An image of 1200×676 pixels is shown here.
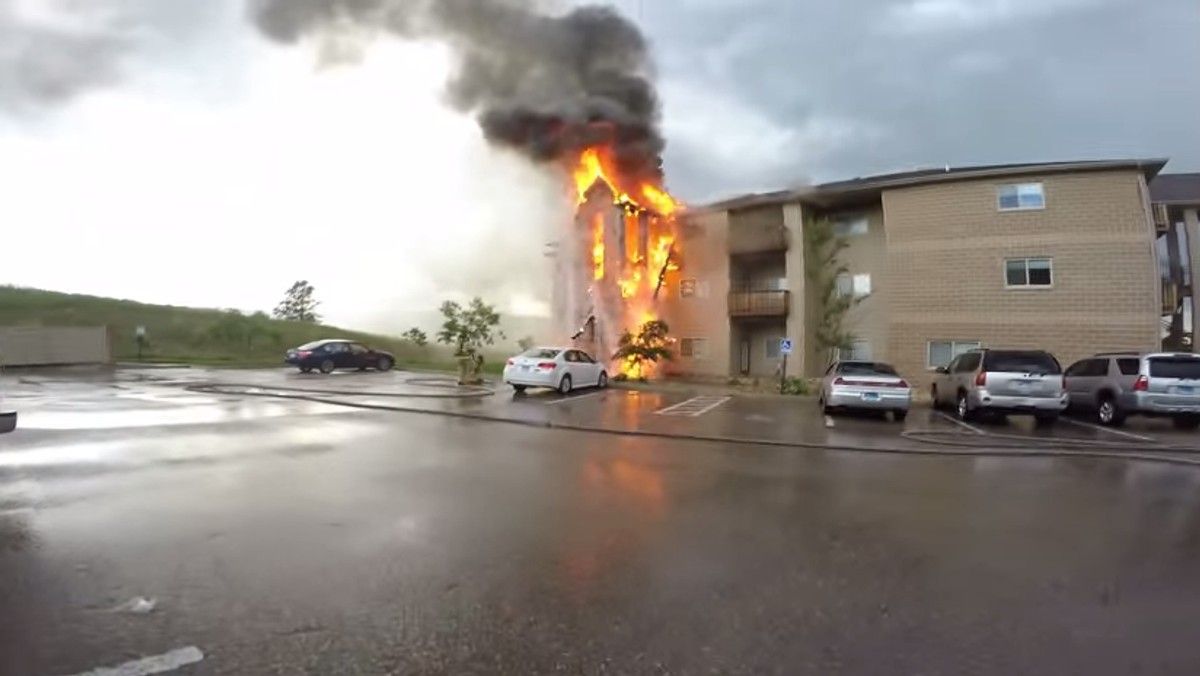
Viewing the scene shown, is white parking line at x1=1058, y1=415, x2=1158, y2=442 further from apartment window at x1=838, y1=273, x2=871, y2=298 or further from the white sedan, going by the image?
the white sedan

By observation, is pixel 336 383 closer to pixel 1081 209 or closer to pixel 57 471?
pixel 57 471

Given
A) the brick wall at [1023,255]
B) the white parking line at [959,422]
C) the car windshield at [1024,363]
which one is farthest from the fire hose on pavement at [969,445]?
the brick wall at [1023,255]

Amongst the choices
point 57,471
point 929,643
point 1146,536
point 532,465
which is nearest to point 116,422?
point 57,471

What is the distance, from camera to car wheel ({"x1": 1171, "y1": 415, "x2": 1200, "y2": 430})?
15.6m

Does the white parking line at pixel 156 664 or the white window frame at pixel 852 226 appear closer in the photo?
the white parking line at pixel 156 664

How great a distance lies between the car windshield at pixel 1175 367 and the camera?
14.9m

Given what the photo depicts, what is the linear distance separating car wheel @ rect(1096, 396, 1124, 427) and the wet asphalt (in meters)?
5.96

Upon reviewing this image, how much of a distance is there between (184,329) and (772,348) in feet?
137

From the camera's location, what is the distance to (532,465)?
30.3 feet

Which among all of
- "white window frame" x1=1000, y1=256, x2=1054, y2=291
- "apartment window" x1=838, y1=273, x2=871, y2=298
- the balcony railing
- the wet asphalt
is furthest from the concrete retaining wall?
"white window frame" x1=1000, y1=256, x2=1054, y2=291

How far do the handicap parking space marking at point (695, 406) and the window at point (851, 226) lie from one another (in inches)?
442

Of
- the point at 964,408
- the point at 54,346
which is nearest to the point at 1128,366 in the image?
the point at 964,408

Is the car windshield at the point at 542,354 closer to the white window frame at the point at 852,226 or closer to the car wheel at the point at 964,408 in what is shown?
the car wheel at the point at 964,408

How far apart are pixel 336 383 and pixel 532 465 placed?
A: 670 inches
